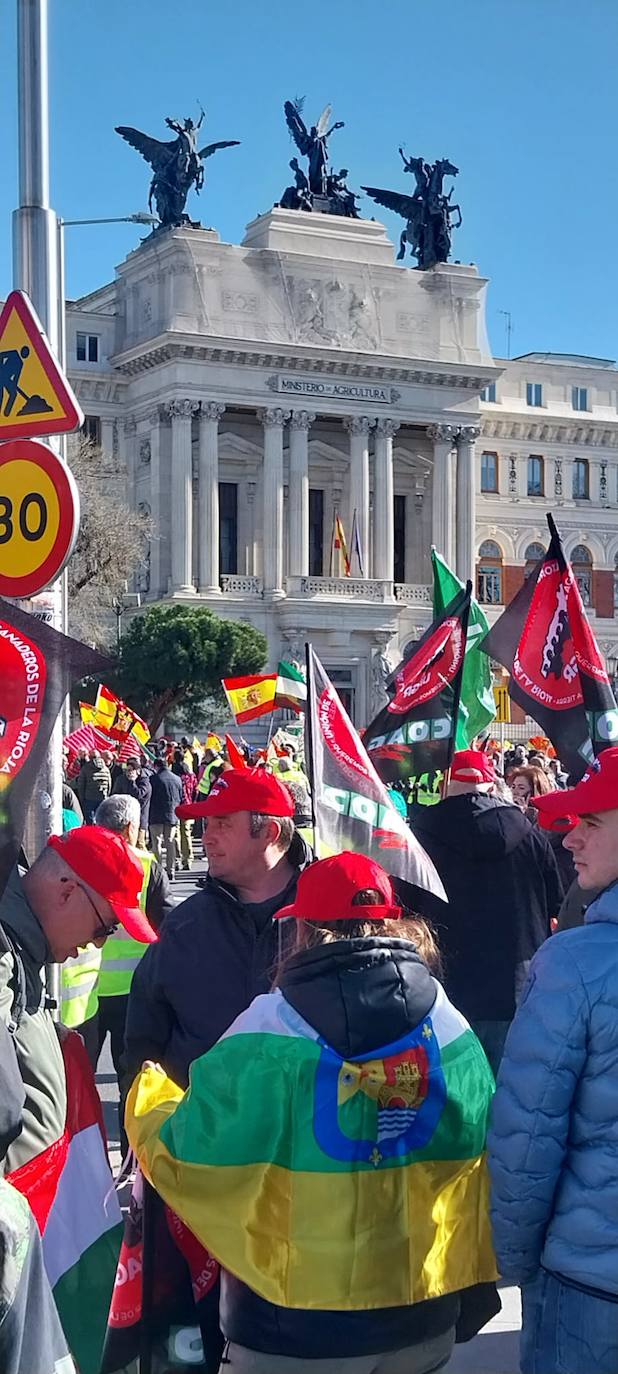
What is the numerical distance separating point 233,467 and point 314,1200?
165 feet

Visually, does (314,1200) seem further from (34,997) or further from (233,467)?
(233,467)

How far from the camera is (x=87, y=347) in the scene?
5144cm

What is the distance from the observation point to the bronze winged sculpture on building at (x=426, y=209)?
5491 cm

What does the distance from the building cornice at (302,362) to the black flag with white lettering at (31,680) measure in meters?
45.8

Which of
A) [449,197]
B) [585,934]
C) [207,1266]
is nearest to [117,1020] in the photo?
[207,1266]

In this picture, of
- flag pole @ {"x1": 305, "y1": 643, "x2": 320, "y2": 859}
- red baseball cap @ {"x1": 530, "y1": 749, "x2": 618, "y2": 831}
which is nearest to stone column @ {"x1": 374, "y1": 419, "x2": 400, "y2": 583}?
flag pole @ {"x1": 305, "y1": 643, "x2": 320, "y2": 859}

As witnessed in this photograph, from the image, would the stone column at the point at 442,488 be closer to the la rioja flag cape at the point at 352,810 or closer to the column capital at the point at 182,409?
the column capital at the point at 182,409

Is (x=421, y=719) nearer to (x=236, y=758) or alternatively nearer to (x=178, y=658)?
(x=236, y=758)

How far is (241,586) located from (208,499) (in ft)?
9.50

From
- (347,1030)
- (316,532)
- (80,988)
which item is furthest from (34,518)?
(316,532)

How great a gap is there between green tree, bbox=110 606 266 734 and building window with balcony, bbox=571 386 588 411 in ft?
78.0

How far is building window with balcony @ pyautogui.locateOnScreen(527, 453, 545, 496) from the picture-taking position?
Result: 5872 cm

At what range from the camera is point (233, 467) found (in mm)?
52312

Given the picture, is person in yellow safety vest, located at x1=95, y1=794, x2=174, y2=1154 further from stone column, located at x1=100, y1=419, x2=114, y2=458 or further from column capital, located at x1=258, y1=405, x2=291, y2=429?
stone column, located at x1=100, y1=419, x2=114, y2=458
